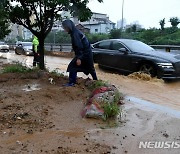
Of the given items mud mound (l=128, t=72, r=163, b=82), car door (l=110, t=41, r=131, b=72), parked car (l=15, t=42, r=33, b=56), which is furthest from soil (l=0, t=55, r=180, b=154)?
parked car (l=15, t=42, r=33, b=56)

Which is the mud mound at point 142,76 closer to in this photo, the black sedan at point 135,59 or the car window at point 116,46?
the black sedan at point 135,59

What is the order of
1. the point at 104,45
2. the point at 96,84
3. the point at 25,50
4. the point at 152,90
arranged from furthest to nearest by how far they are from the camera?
the point at 25,50 < the point at 104,45 < the point at 152,90 < the point at 96,84

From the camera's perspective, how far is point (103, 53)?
1289 cm

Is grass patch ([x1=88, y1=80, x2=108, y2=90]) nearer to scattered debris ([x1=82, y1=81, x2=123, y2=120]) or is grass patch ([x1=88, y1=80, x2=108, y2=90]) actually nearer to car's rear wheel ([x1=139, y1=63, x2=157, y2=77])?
scattered debris ([x1=82, y1=81, x2=123, y2=120])

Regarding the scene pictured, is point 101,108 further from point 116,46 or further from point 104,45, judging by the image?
point 104,45

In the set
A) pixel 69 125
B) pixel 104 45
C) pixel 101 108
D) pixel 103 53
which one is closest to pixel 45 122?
pixel 69 125

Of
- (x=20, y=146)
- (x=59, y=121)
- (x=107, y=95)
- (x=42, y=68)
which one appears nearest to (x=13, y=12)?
(x=42, y=68)

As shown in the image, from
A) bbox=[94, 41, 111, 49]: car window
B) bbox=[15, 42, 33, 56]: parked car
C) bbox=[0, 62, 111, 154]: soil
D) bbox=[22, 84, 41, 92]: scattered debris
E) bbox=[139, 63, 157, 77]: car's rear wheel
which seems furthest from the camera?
bbox=[15, 42, 33, 56]: parked car

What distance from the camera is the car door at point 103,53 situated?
12594mm

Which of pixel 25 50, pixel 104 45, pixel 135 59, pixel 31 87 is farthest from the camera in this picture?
pixel 25 50

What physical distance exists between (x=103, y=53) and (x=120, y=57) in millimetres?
1319

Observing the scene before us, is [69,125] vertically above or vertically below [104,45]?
below

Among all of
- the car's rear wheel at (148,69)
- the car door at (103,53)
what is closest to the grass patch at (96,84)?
the car's rear wheel at (148,69)

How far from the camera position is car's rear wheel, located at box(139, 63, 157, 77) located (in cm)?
1037
